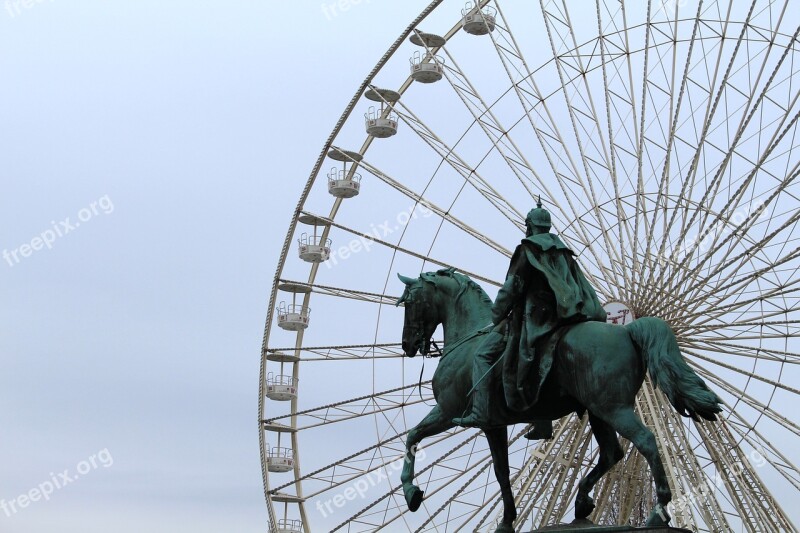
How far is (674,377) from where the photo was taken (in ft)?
40.9

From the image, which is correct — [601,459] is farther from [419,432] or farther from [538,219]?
[538,219]

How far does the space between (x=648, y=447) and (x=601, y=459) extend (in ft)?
3.21

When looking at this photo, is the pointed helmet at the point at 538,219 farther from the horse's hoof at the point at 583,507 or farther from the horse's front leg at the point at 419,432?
the horse's hoof at the point at 583,507

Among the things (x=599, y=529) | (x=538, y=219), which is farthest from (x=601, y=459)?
(x=538, y=219)

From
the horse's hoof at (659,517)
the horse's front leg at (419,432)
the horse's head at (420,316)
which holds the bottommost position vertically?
the horse's hoof at (659,517)

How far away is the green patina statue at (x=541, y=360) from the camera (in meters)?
12.9

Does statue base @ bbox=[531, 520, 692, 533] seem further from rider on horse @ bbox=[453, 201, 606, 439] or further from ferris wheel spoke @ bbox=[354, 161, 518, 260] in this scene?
ferris wheel spoke @ bbox=[354, 161, 518, 260]

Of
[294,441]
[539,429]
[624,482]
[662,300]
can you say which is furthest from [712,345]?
[539,429]

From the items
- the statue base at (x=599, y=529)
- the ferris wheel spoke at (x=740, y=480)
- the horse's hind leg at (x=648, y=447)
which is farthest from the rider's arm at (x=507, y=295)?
the ferris wheel spoke at (x=740, y=480)

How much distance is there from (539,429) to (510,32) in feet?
57.1

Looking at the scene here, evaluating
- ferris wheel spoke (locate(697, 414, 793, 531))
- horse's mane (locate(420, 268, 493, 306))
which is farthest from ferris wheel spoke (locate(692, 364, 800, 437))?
horse's mane (locate(420, 268, 493, 306))

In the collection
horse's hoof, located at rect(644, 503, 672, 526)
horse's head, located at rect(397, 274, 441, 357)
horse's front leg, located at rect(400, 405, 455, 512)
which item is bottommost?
horse's hoof, located at rect(644, 503, 672, 526)

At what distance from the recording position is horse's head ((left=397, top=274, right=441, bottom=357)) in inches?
597

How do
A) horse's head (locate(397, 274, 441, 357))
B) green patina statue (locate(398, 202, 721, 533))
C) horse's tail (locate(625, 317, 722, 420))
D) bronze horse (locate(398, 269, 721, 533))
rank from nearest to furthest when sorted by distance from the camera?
horse's tail (locate(625, 317, 722, 420)) < bronze horse (locate(398, 269, 721, 533)) < green patina statue (locate(398, 202, 721, 533)) < horse's head (locate(397, 274, 441, 357))
